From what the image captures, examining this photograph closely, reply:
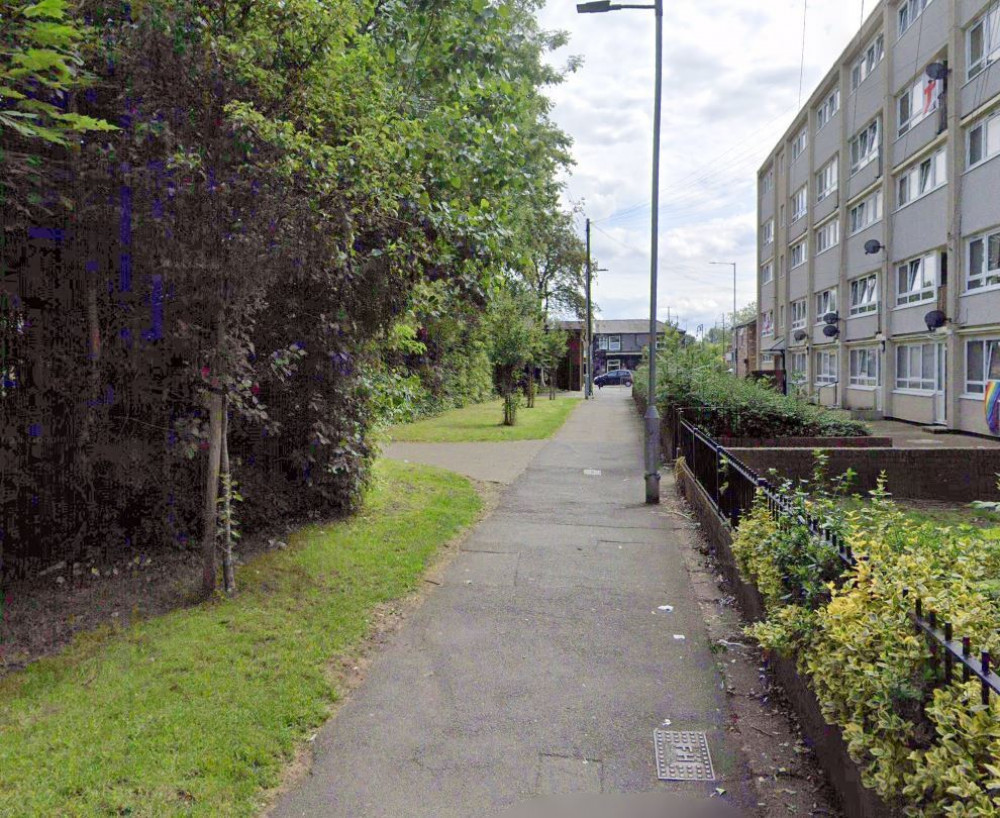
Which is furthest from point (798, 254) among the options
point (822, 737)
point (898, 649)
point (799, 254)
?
point (898, 649)

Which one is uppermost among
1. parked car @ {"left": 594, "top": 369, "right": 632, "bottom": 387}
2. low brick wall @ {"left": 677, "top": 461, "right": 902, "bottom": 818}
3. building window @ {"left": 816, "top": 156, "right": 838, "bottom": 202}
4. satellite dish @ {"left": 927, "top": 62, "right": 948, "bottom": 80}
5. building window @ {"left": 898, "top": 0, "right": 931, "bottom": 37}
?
building window @ {"left": 898, "top": 0, "right": 931, "bottom": 37}

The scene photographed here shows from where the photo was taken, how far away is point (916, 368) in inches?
962

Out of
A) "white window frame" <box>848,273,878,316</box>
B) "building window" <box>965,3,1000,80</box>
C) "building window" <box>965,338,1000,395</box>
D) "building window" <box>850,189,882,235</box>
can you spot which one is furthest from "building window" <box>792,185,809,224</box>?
"building window" <box>965,338,1000,395</box>

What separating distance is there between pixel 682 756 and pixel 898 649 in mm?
1328

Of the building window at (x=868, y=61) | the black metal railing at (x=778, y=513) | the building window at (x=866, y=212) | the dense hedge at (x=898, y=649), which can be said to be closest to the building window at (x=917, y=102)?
the building window at (x=868, y=61)

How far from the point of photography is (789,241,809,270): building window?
127ft

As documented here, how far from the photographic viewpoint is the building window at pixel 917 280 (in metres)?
22.9

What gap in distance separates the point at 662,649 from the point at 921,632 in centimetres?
252

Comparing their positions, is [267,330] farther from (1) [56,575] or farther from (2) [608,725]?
(2) [608,725]

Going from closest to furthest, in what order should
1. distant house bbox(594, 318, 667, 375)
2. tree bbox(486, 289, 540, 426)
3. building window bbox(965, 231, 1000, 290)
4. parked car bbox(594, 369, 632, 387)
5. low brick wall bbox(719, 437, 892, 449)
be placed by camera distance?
1. low brick wall bbox(719, 437, 892, 449)
2. building window bbox(965, 231, 1000, 290)
3. tree bbox(486, 289, 540, 426)
4. parked car bbox(594, 369, 632, 387)
5. distant house bbox(594, 318, 667, 375)

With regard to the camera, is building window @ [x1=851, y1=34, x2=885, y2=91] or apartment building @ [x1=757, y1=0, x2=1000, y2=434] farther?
building window @ [x1=851, y1=34, x2=885, y2=91]

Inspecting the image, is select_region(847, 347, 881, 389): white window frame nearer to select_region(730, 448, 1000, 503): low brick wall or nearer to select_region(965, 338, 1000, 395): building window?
select_region(965, 338, 1000, 395): building window

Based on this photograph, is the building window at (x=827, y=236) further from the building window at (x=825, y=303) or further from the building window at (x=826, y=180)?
the building window at (x=825, y=303)

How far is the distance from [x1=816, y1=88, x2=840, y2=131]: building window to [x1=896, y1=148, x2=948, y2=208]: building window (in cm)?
819
